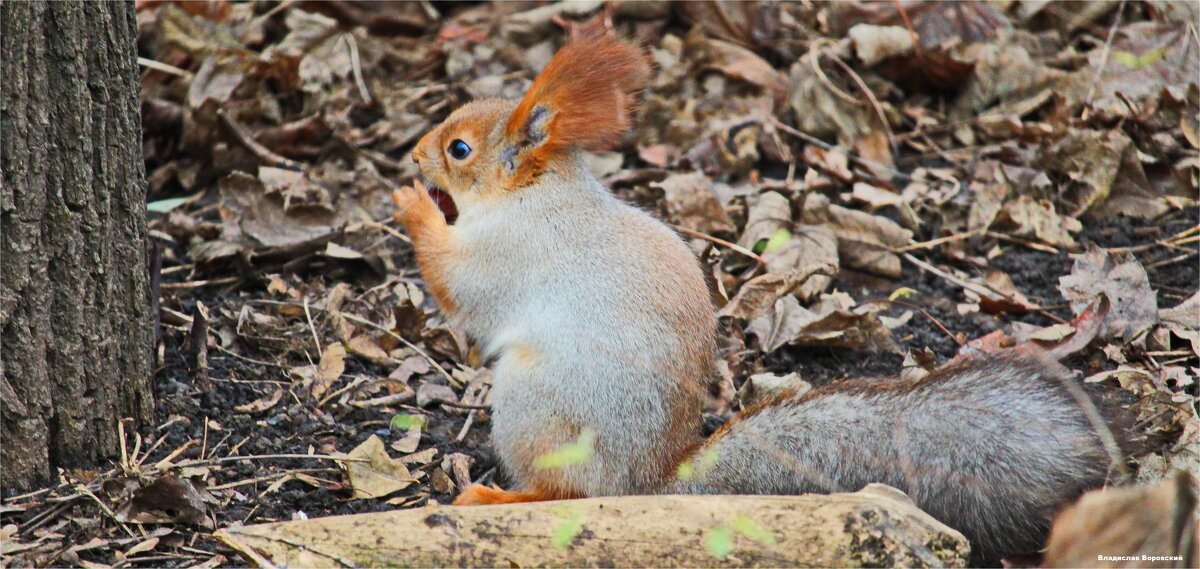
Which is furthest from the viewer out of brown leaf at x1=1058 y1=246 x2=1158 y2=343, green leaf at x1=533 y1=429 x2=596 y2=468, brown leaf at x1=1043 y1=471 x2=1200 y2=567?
brown leaf at x1=1058 y1=246 x2=1158 y2=343

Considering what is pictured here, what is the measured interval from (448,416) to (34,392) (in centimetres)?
124

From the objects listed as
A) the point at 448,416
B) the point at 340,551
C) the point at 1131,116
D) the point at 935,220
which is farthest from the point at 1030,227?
the point at 340,551

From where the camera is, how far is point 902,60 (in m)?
5.13

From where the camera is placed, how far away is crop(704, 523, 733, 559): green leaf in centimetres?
228

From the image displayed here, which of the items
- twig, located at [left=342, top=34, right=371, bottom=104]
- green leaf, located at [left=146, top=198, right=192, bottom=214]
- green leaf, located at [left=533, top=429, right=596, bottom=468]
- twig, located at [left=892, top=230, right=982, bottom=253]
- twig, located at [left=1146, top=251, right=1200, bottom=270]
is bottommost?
twig, located at [left=1146, top=251, right=1200, bottom=270]

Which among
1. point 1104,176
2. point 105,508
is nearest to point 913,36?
point 1104,176

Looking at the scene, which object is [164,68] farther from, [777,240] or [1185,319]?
[1185,319]

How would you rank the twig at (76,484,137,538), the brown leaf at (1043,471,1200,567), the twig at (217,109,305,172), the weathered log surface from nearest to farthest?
the brown leaf at (1043,471,1200,567), the weathered log surface, the twig at (76,484,137,538), the twig at (217,109,305,172)

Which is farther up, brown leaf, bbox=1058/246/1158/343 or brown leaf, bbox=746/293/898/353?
brown leaf, bbox=746/293/898/353

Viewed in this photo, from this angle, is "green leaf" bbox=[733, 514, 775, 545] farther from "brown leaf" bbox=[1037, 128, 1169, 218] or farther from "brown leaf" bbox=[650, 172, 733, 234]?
"brown leaf" bbox=[1037, 128, 1169, 218]

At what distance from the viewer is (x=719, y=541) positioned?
7.50 feet

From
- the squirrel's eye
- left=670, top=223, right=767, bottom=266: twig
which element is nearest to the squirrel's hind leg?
the squirrel's eye

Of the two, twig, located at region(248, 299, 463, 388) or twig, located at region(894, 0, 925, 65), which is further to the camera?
twig, located at region(894, 0, 925, 65)

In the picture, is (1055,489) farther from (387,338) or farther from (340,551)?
(387,338)
